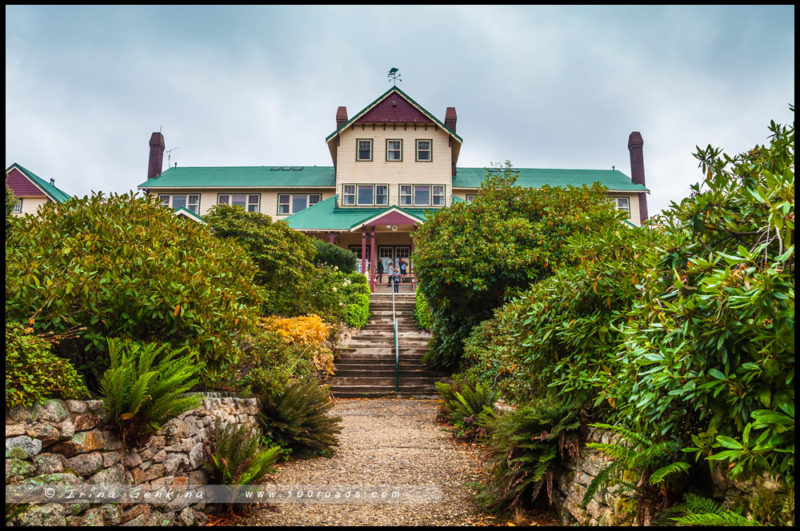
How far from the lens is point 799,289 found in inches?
83.9

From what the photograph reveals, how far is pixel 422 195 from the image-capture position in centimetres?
2642

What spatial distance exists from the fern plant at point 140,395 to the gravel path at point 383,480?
1158 mm

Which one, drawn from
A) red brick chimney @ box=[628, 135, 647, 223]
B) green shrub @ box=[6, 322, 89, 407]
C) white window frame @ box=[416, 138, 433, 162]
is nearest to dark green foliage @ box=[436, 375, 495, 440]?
green shrub @ box=[6, 322, 89, 407]

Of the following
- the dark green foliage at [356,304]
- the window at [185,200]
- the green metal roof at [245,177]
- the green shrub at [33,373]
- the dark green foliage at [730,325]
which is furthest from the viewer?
the green metal roof at [245,177]

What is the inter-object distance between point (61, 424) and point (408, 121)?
2429 cm

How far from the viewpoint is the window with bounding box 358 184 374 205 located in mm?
26531

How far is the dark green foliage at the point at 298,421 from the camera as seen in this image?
6.29 m

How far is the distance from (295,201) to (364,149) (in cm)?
572

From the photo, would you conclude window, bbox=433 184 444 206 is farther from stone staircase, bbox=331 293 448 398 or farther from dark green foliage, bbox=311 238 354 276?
stone staircase, bbox=331 293 448 398

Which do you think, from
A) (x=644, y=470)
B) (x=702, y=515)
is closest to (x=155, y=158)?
(x=644, y=470)

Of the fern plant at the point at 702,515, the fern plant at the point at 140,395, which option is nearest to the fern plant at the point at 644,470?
the fern plant at the point at 702,515

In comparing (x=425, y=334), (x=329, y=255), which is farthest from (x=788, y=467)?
(x=329, y=255)

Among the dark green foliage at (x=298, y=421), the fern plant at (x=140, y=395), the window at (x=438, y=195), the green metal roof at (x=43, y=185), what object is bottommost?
the dark green foliage at (x=298, y=421)

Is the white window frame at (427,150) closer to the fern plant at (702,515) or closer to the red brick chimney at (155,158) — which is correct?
the red brick chimney at (155,158)
